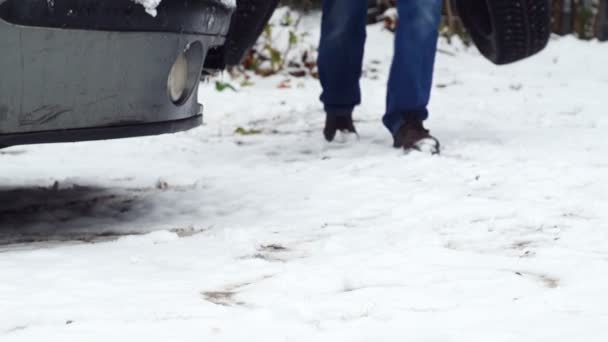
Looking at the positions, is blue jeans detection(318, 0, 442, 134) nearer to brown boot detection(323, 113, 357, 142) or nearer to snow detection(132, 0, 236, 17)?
brown boot detection(323, 113, 357, 142)

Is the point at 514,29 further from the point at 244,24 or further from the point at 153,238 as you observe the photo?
the point at 153,238

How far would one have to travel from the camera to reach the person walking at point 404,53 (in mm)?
4605

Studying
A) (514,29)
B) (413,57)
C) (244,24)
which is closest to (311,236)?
(244,24)

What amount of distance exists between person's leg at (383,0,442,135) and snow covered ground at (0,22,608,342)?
0.22 metres

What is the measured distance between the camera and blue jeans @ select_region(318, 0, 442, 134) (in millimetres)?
4625

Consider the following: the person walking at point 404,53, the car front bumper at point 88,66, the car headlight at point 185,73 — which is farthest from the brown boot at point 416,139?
the car front bumper at point 88,66

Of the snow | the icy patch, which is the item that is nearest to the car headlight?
the snow

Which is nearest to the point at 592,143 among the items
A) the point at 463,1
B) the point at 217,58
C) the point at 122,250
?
the point at 463,1

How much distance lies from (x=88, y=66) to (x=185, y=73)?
421mm

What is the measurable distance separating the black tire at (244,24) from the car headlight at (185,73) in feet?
3.83

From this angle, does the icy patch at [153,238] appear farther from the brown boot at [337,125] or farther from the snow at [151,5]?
the brown boot at [337,125]

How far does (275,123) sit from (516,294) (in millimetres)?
4115

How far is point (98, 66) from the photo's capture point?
279 centimetres

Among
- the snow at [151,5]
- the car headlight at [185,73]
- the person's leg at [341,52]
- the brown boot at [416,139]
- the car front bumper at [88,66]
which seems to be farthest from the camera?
the person's leg at [341,52]
